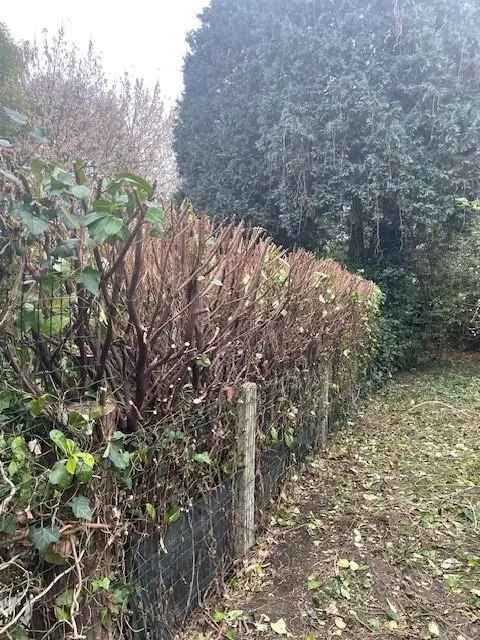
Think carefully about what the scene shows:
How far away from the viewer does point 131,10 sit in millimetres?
15195

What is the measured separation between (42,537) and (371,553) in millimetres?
2268

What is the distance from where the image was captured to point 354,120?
909 cm

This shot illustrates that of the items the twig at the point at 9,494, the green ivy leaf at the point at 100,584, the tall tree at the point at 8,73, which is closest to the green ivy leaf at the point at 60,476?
the twig at the point at 9,494

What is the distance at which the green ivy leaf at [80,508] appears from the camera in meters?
1.44

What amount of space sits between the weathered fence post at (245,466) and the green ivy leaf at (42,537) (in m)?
1.42

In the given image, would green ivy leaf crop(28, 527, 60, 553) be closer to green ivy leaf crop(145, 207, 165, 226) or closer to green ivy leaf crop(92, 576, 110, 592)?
green ivy leaf crop(92, 576, 110, 592)

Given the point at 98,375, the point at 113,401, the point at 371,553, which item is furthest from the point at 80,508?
the point at 371,553

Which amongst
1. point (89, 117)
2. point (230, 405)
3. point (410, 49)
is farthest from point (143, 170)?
point (230, 405)

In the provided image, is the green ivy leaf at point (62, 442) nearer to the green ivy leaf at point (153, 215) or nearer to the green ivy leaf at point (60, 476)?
the green ivy leaf at point (60, 476)

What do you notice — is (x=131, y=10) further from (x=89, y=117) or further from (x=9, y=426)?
(x=9, y=426)

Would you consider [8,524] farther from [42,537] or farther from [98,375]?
[98,375]

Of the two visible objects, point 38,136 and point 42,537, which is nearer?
point 42,537

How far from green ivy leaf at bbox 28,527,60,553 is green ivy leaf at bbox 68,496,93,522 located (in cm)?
9

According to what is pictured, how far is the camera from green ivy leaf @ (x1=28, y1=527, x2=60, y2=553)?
4.40 ft
